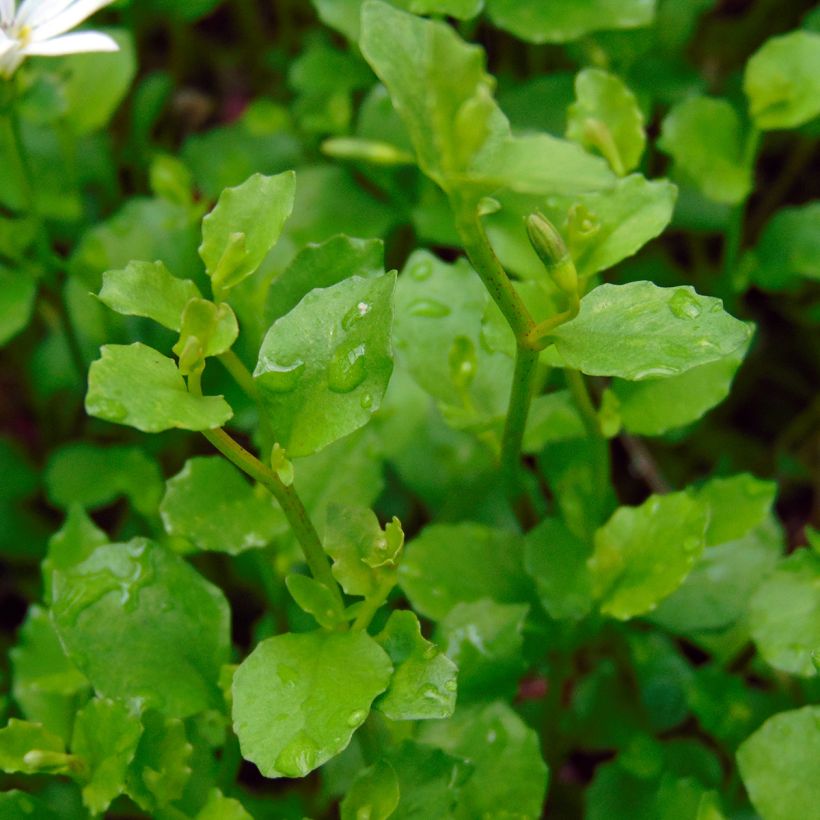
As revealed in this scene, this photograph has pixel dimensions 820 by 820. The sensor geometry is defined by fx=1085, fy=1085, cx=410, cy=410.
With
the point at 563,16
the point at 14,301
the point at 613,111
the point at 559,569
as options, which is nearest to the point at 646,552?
the point at 559,569

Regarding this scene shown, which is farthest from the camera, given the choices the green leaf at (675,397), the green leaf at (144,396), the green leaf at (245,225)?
the green leaf at (675,397)

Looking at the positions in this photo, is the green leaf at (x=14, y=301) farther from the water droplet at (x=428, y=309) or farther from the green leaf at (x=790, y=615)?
the green leaf at (x=790, y=615)

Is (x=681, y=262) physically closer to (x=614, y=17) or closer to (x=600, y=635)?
(x=614, y=17)

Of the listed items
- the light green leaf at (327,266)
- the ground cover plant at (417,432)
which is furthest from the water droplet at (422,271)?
the light green leaf at (327,266)

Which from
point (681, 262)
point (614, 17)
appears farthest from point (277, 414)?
point (681, 262)

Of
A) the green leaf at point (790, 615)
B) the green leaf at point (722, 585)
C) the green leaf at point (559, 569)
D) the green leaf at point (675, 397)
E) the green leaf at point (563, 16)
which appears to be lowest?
the green leaf at point (722, 585)

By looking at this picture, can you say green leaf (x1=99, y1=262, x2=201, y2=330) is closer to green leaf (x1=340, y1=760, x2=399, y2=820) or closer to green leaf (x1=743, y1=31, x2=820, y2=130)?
green leaf (x1=340, y1=760, x2=399, y2=820)

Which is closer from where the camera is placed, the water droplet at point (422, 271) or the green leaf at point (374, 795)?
the green leaf at point (374, 795)
